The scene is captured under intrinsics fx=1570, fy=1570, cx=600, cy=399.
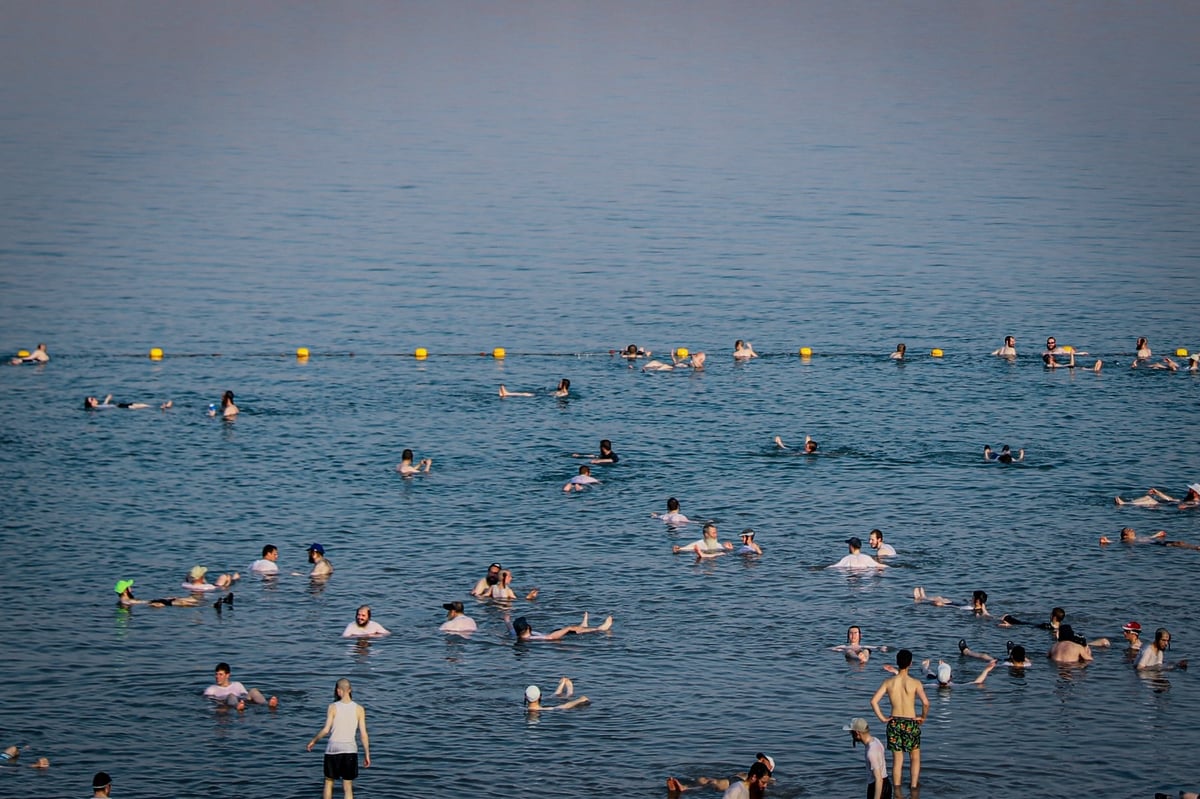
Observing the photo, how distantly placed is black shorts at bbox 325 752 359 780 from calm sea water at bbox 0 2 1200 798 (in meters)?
1.89

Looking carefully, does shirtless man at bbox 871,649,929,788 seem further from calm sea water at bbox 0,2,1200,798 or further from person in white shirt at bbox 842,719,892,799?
calm sea water at bbox 0,2,1200,798

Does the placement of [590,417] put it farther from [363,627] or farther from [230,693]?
[230,693]

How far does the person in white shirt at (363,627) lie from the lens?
3716 centimetres

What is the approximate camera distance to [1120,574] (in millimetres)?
42656

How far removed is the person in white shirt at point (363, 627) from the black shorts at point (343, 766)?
360 inches

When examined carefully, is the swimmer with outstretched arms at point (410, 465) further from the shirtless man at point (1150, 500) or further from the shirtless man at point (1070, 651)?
the shirtless man at point (1070, 651)

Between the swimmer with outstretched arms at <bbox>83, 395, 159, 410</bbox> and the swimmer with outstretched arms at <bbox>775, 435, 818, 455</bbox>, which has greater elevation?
the swimmer with outstretched arms at <bbox>83, 395, 159, 410</bbox>

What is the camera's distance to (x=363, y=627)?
37.4m

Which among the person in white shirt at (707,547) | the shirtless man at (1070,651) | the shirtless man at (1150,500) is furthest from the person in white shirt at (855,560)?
the shirtless man at (1150,500)

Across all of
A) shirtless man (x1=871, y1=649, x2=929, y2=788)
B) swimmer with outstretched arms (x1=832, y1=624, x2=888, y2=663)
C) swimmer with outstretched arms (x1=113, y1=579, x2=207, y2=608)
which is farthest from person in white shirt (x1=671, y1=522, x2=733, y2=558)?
shirtless man (x1=871, y1=649, x2=929, y2=788)

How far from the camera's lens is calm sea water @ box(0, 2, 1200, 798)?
33312 millimetres

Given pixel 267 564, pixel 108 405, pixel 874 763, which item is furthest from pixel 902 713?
pixel 108 405

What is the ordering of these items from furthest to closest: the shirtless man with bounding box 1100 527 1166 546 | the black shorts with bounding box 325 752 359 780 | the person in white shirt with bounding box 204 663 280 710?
the shirtless man with bounding box 1100 527 1166 546
the person in white shirt with bounding box 204 663 280 710
the black shorts with bounding box 325 752 359 780

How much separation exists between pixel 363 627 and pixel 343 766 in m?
9.55
